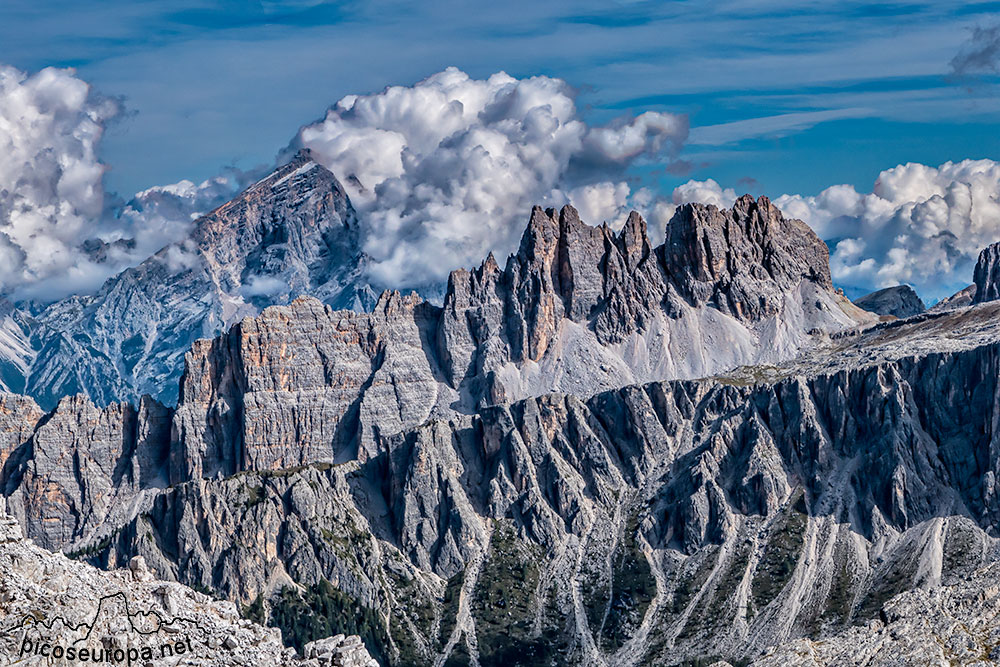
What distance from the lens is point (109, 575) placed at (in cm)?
14762

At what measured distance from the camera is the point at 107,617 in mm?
134000

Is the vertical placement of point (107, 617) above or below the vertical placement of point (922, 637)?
above

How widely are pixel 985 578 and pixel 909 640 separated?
24832 mm

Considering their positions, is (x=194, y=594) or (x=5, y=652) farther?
(x=194, y=594)

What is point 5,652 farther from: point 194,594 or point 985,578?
point 985,578

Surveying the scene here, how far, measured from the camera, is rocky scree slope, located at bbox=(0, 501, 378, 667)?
420 ft

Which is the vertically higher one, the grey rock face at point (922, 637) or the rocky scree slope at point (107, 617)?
the rocky scree slope at point (107, 617)

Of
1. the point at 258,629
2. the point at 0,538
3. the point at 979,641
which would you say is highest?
the point at 0,538

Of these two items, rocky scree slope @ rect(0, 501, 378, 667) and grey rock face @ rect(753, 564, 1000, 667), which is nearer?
rocky scree slope @ rect(0, 501, 378, 667)

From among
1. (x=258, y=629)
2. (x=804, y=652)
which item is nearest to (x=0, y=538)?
(x=258, y=629)

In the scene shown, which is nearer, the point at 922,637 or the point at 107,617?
the point at 107,617

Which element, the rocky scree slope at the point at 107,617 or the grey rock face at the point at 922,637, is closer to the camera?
the rocky scree slope at the point at 107,617

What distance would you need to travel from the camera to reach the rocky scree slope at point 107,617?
5034 inches

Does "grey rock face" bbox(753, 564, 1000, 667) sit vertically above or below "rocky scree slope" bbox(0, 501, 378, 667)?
below
